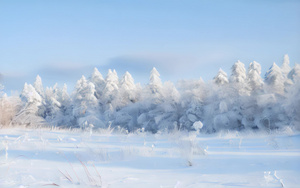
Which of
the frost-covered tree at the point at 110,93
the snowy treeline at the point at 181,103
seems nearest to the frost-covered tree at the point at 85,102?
the snowy treeline at the point at 181,103

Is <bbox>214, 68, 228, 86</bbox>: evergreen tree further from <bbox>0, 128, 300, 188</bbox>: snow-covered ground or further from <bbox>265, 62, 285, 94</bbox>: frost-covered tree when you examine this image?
<bbox>0, 128, 300, 188</bbox>: snow-covered ground

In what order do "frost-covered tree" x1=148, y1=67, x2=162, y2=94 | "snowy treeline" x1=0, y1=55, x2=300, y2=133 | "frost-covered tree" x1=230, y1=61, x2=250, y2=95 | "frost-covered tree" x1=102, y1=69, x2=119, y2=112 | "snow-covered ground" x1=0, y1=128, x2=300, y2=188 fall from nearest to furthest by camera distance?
1. "snow-covered ground" x1=0, y1=128, x2=300, y2=188
2. "snowy treeline" x1=0, y1=55, x2=300, y2=133
3. "frost-covered tree" x1=230, y1=61, x2=250, y2=95
4. "frost-covered tree" x1=148, y1=67, x2=162, y2=94
5. "frost-covered tree" x1=102, y1=69, x2=119, y2=112

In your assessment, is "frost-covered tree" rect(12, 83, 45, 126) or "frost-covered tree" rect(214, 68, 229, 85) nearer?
"frost-covered tree" rect(214, 68, 229, 85)

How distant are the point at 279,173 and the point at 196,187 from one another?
4.87 feet

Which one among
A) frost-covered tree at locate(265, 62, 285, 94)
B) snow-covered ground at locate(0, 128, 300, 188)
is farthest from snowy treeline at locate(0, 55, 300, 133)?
snow-covered ground at locate(0, 128, 300, 188)

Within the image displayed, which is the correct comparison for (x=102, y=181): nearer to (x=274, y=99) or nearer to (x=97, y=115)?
(x=274, y=99)

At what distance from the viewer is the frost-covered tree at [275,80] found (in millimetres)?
22375

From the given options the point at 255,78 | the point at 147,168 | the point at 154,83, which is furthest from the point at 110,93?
the point at 147,168

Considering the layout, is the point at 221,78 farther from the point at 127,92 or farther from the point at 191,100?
the point at 127,92

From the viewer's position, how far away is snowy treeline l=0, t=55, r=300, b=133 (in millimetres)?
22109

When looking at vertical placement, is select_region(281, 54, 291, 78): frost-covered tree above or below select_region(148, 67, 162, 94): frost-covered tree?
above

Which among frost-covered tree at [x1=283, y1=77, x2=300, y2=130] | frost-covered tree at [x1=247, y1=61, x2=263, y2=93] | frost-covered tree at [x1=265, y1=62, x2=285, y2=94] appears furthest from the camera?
frost-covered tree at [x1=247, y1=61, x2=263, y2=93]

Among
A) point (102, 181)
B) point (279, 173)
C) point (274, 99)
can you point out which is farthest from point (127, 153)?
point (274, 99)

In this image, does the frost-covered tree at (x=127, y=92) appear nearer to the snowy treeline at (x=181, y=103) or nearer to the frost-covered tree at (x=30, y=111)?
the snowy treeline at (x=181, y=103)
